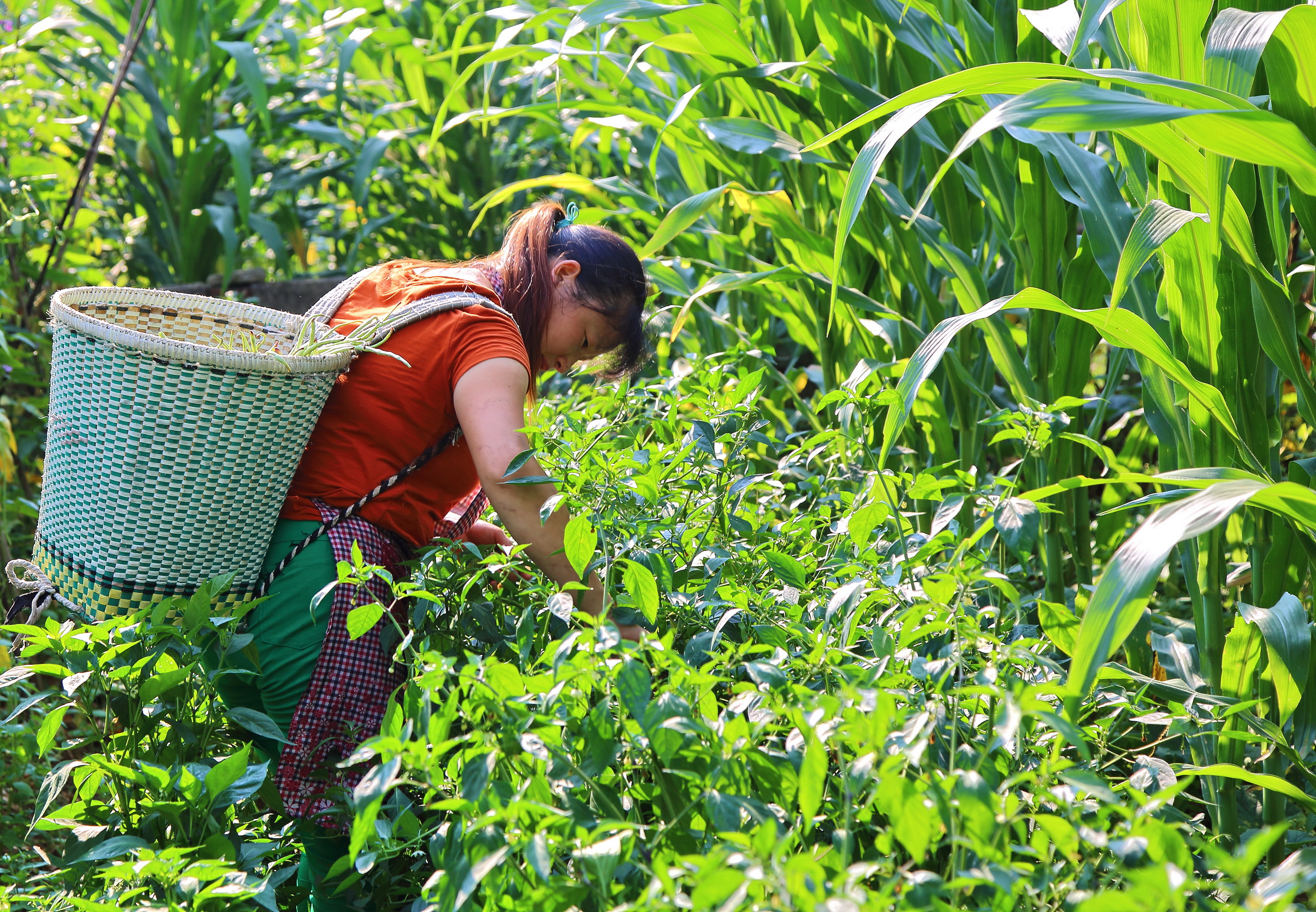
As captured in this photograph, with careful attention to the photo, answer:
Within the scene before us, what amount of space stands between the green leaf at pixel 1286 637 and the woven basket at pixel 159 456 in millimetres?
1118

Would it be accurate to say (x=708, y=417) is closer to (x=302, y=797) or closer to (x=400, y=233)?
(x=302, y=797)

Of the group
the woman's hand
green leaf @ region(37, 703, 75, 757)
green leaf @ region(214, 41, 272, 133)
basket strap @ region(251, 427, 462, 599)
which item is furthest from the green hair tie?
green leaf @ region(214, 41, 272, 133)

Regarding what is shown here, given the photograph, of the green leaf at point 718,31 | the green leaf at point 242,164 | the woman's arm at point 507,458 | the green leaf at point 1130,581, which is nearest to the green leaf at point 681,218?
the green leaf at point 718,31

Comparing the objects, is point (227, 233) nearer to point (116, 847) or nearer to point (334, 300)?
point (334, 300)

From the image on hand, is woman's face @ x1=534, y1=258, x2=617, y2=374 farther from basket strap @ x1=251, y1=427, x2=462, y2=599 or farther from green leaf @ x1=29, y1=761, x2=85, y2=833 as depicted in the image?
green leaf @ x1=29, y1=761, x2=85, y2=833

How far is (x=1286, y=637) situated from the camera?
3.59 feet

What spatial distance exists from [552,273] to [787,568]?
2.45ft

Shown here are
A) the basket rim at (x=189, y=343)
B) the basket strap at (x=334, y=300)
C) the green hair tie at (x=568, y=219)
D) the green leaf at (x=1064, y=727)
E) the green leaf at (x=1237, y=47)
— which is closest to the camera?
the green leaf at (x=1064, y=727)

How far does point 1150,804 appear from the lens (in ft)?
→ 2.21

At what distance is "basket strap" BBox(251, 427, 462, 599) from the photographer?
1494 mm

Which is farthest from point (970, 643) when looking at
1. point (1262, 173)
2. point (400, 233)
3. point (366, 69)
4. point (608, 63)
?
point (366, 69)

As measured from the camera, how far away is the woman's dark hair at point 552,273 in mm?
1635

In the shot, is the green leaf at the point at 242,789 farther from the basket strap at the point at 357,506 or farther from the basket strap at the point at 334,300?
the basket strap at the point at 334,300

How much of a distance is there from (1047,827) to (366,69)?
3962mm
